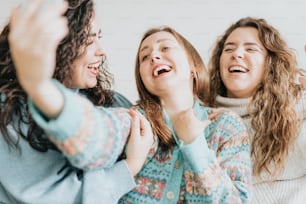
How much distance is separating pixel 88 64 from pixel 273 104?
0.47 metres

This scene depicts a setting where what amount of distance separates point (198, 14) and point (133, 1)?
19 centimetres

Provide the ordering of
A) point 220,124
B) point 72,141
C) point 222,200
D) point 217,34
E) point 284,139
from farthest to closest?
point 217,34 → point 284,139 → point 220,124 → point 222,200 → point 72,141

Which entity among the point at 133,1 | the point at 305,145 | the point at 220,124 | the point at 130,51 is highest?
the point at 133,1

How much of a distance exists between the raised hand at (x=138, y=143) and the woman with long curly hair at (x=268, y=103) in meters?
0.33

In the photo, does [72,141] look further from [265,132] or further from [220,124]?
[265,132]

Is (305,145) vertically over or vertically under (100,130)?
under

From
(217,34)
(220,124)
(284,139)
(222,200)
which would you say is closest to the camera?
(222,200)

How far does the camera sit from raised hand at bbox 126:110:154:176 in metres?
0.76

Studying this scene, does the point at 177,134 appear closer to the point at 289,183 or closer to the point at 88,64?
the point at 88,64

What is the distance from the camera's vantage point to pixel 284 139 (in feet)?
3.23

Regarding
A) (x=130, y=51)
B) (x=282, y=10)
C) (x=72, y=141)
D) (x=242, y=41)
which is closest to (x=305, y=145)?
(x=242, y=41)

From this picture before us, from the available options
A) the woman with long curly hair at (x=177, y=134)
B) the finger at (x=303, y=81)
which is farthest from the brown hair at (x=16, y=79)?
the finger at (x=303, y=81)

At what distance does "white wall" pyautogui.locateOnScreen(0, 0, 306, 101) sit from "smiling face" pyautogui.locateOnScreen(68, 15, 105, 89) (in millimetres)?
352

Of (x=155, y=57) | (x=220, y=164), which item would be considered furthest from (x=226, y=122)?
(x=155, y=57)
